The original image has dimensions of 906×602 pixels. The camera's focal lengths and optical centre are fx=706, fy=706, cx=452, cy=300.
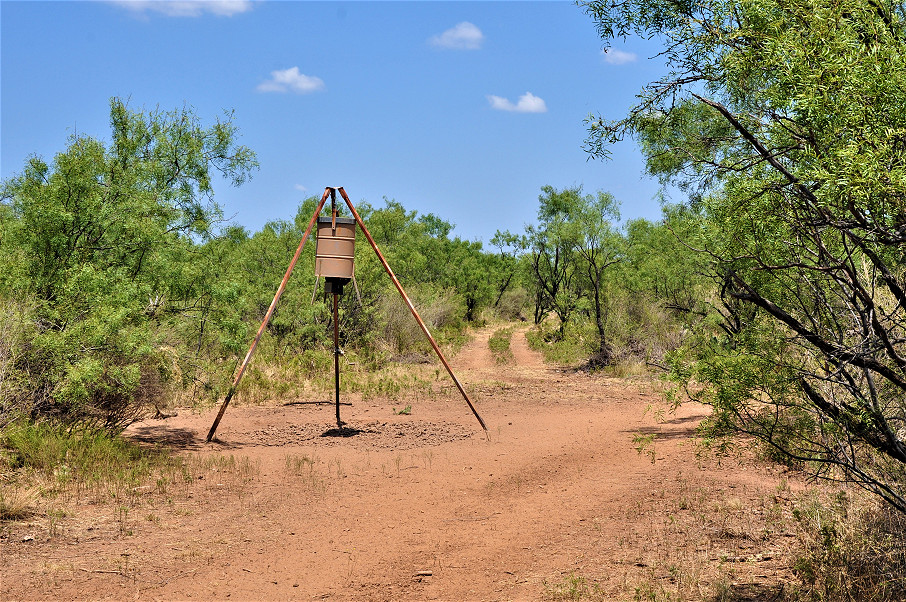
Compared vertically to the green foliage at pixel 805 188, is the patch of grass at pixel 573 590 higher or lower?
lower

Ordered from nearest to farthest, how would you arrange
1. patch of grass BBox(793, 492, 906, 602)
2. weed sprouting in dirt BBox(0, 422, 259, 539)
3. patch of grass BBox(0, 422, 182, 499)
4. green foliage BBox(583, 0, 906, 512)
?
green foliage BBox(583, 0, 906, 512), patch of grass BBox(793, 492, 906, 602), weed sprouting in dirt BBox(0, 422, 259, 539), patch of grass BBox(0, 422, 182, 499)

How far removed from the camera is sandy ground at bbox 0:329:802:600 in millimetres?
5328

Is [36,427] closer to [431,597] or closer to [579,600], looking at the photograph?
[431,597]

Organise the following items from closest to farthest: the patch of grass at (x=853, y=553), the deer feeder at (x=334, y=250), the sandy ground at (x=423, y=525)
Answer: the patch of grass at (x=853, y=553), the sandy ground at (x=423, y=525), the deer feeder at (x=334, y=250)

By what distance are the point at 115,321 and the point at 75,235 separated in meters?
1.69

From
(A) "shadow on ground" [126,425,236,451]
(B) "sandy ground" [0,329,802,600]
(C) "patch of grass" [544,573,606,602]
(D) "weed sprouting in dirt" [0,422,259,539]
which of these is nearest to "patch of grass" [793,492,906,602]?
(B) "sandy ground" [0,329,802,600]

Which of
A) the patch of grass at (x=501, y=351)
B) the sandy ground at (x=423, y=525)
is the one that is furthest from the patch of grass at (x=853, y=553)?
the patch of grass at (x=501, y=351)

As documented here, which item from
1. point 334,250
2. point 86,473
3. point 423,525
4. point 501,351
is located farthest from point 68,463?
point 501,351

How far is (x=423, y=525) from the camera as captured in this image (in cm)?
703

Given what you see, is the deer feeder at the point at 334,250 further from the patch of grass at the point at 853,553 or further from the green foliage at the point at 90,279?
the patch of grass at the point at 853,553

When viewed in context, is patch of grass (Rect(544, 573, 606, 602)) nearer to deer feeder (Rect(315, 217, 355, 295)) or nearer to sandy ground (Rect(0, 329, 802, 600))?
sandy ground (Rect(0, 329, 802, 600))

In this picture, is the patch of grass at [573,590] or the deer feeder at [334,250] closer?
the patch of grass at [573,590]

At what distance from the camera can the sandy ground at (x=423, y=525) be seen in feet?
17.5

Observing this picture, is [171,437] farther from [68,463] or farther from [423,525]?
[423,525]
